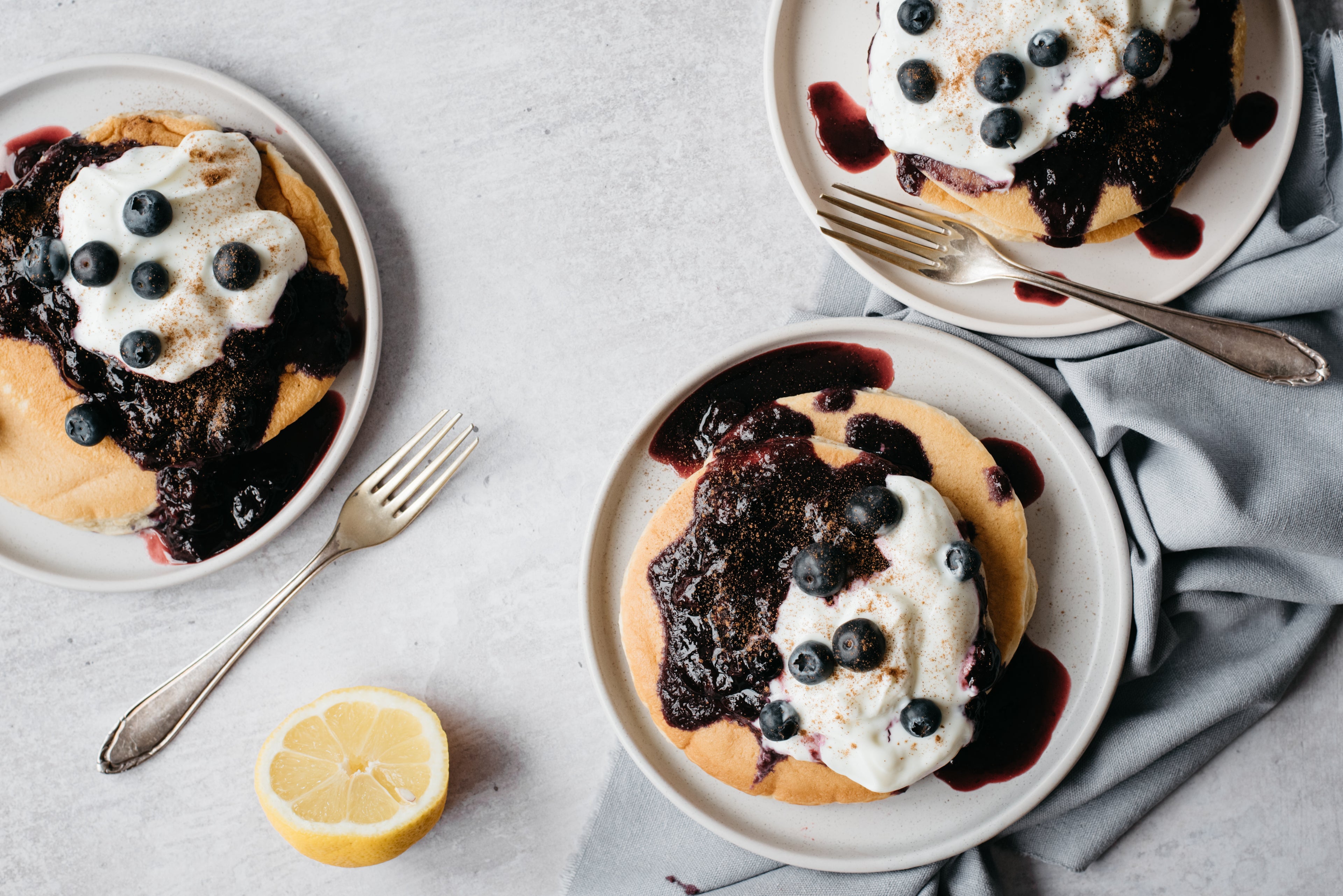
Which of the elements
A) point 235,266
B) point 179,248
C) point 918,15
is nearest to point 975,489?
point 918,15

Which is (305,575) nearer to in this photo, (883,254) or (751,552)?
(751,552)

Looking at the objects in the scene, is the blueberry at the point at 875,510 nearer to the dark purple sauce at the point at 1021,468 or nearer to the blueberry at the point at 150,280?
the dark purple sauce at the point at 1021,468

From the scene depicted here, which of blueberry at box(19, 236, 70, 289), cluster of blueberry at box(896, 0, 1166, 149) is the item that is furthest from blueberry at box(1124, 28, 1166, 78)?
blueberry at box(19, 236, 70, 289)

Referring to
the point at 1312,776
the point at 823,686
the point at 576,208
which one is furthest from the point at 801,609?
the point at 1312,776

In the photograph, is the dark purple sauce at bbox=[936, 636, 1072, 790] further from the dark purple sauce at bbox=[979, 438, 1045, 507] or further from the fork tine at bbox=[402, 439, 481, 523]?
the fork tine at bbox=[402, 439, 481, 523]

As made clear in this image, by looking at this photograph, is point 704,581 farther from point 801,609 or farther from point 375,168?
point 375,168
